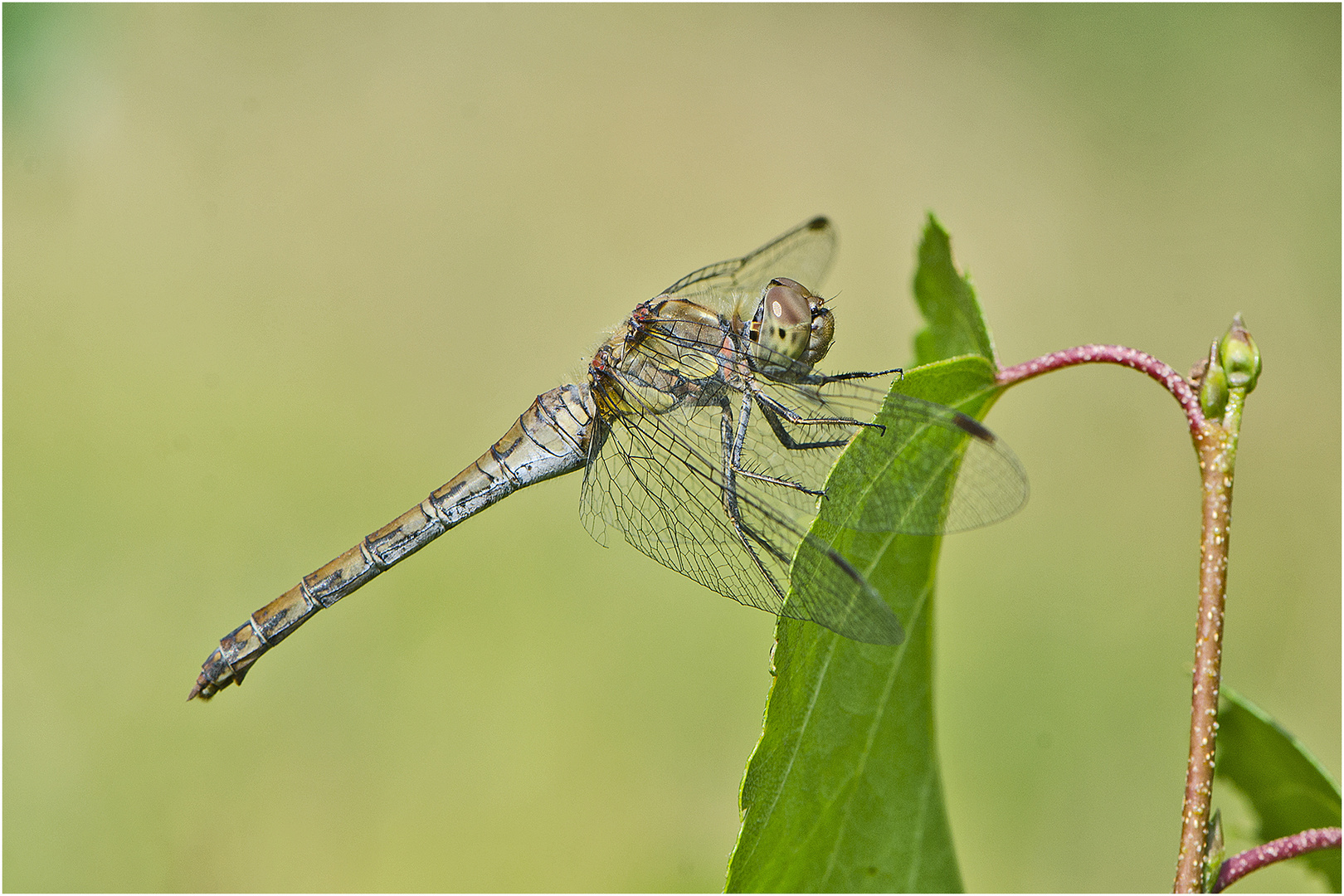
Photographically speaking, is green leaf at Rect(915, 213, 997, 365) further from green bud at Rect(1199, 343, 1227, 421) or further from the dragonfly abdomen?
the dragonfly abdomen

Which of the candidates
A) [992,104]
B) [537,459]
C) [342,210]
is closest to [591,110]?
[342,210]

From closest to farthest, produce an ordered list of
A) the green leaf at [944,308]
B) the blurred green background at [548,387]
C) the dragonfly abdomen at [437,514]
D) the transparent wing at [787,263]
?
the green leaf at [944,308] → the dragonfly abdomen at [437,514] → the transparent wing at [787,263] → the blurred green background at [548,387]

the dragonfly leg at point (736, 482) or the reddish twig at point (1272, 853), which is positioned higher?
the dragonfly leg at point (736, 482)

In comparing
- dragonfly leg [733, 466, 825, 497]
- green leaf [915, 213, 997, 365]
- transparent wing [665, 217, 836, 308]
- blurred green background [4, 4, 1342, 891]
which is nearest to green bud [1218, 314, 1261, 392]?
green leaf [915, 213, 997, 365]

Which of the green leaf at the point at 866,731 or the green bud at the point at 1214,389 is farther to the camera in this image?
the green leaf at the point at 866,731

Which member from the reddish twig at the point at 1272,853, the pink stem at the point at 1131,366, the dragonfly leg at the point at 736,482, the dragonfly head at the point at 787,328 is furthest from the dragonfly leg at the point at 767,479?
the reddish twig at the point at 1272,853

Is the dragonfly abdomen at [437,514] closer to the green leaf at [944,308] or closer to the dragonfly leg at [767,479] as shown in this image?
the dragonfly leg at [767,479]

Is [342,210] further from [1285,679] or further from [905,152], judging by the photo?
[1285,679]
